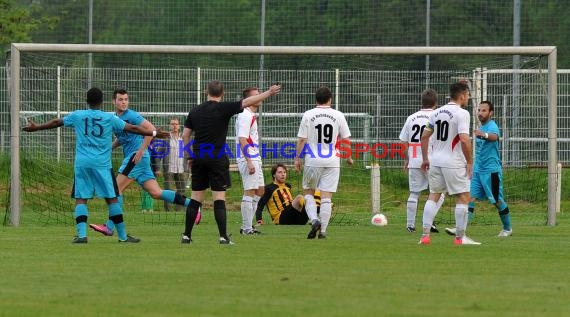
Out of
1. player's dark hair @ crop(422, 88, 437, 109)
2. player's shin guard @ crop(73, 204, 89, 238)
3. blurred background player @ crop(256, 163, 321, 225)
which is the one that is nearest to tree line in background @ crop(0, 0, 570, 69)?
blurred background player @ crop(256, 163, 321, 225)

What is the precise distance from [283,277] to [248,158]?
587cm

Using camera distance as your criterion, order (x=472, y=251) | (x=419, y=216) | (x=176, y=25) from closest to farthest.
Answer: (x=472, y=251)
(x=419, y=216)
(x=176, y=25)

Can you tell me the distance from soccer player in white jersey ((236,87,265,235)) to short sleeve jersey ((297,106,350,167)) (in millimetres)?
856

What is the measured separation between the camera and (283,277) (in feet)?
35.8

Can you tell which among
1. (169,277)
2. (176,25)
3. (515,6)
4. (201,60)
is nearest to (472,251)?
(169,277)

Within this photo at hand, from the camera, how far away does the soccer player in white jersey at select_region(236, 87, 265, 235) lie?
16953mm

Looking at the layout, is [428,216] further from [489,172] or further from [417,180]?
[417,180]

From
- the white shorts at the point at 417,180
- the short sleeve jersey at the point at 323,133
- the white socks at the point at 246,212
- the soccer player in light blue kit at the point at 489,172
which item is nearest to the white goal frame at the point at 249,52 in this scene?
the white shorts at the point at 417,180

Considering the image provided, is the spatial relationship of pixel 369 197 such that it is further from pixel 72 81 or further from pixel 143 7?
pixel 143 7

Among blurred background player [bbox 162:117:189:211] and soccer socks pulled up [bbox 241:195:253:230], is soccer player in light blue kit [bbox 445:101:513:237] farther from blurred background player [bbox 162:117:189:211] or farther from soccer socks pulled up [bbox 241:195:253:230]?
blurred background player [bbox 162:117:189:211]

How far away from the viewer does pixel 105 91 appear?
22.0m

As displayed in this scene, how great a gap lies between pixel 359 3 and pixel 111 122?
15.8m

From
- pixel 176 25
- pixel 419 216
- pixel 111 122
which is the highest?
pixel 176 25

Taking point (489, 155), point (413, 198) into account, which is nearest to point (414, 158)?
point (413, 198)
